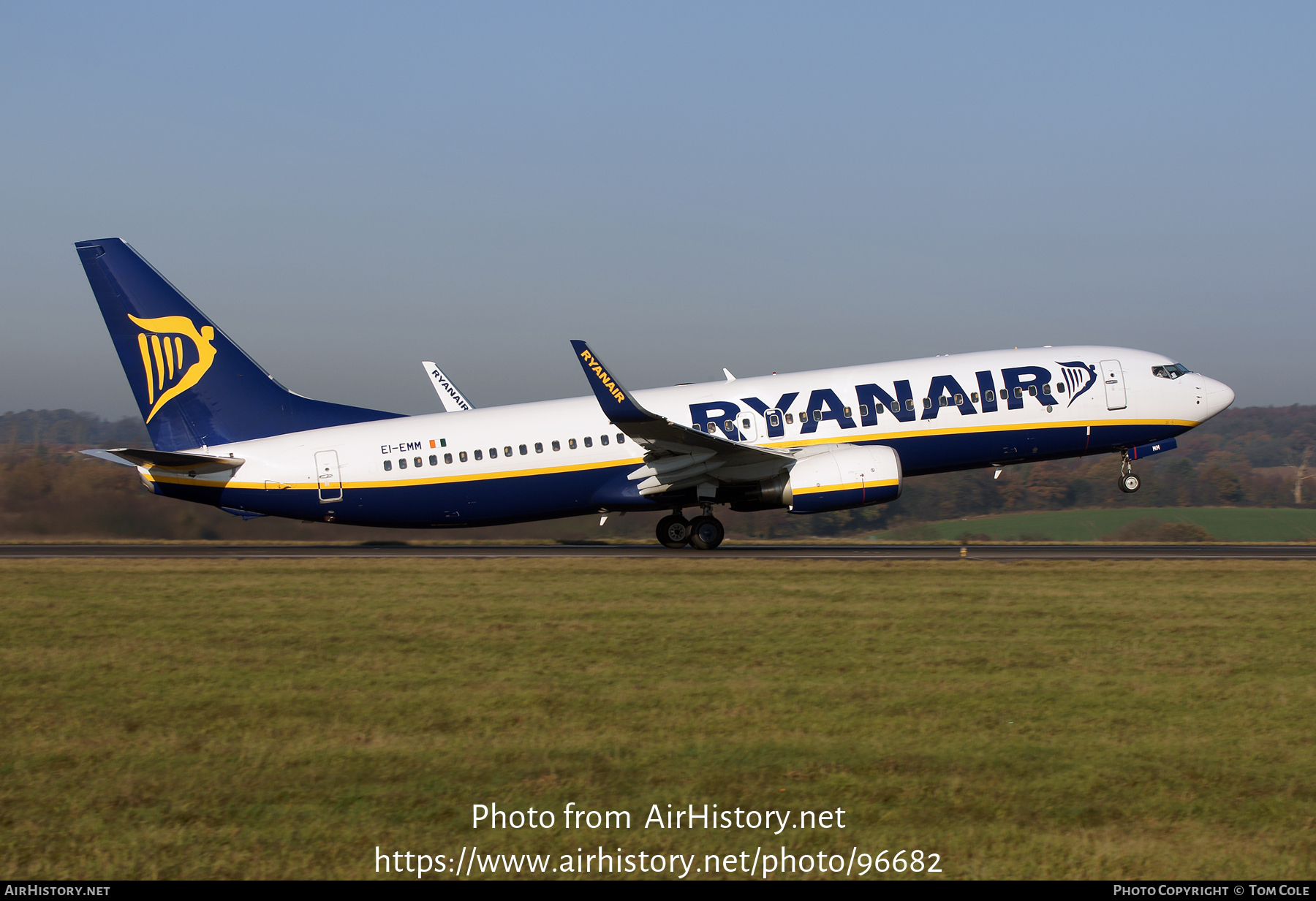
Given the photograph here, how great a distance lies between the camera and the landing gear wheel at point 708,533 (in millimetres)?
30047

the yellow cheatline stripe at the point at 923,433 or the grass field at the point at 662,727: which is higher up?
the yellow cheatline stripe at the point at 923,433

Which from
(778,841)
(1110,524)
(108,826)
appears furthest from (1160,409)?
(108,826)

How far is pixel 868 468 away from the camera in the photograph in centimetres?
2767

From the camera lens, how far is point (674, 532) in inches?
1208

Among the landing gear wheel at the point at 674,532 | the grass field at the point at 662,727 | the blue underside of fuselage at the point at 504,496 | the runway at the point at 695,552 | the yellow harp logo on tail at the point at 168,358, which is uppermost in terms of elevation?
the yellow harp logo on tail at the point at 168,358

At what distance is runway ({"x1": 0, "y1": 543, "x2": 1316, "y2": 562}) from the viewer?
92.9ft

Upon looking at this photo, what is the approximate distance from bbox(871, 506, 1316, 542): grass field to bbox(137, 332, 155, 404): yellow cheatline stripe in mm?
25439

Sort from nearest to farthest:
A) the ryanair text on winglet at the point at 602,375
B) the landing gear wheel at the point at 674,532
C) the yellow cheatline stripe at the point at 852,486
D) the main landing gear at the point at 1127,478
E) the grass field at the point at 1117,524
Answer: the ryanair text on winglet at the point at 602,375 → the yellow cheatline stripe at the point at 852,486 → the landing gear wheel at the point at 674,532 → the main landing gear at the point at 1127,478 → the grass field at the point at 1117,524

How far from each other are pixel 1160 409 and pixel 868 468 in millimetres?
9885

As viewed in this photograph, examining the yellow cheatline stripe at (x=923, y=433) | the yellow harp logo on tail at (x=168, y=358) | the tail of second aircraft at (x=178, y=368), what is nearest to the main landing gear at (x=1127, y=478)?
the yellow cheatline stripe at (x=923, y=433)

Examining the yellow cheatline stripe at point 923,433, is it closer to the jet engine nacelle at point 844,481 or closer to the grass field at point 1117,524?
the jet engine nacelle at point 844,481

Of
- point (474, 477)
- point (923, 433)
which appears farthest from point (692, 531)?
point (923, 433)

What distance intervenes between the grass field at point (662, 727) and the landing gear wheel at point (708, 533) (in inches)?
386

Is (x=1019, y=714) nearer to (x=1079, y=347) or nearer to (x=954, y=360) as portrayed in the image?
(x=954, y=360)
